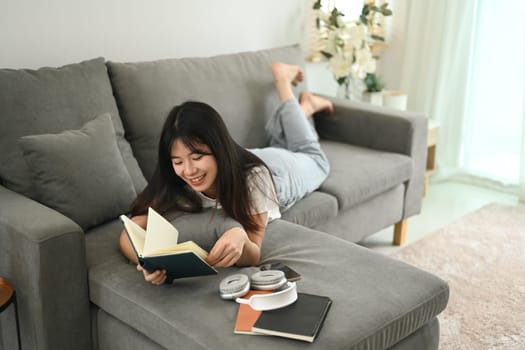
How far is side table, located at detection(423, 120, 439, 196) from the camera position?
3.82 meters

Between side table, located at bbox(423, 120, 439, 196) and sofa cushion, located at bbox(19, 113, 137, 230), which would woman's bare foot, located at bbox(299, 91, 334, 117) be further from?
sofa cushion, located at bbox(19, 113, 137, 230)

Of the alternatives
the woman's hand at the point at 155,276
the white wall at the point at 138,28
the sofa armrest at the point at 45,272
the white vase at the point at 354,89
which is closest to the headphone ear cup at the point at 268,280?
the woman's hand at the point at 155,276

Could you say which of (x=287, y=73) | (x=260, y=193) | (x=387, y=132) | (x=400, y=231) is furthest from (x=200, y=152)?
(x=400, y=231)

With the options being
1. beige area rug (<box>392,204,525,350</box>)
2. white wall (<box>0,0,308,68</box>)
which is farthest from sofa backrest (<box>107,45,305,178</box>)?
beige area rug (<box>392,204,525,350</box>)

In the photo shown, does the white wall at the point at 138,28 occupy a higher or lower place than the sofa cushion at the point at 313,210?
higher

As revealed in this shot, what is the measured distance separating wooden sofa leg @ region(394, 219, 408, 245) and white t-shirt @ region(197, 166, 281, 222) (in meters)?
1.19

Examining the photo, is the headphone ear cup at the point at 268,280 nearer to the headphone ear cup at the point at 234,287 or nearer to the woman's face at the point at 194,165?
the headphone ear cup at the point at 234,287

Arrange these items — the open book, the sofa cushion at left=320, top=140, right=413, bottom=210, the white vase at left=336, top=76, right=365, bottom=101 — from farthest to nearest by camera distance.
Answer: the white vase at left=336, top=76, right=365, bottom=101 → the sofa cushion at left=320, top=140, right=413, bottom=210 → the open book

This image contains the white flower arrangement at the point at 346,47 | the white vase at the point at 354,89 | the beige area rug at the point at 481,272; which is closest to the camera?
the beige area rug at the point at 481,272

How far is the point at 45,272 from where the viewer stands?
183 cm

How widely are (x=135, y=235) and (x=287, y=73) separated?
1.48m

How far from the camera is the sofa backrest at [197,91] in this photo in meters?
2.54

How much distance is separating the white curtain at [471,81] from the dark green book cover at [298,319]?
2.45 m

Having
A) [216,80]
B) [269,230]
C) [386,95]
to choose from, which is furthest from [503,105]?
[269,230]
